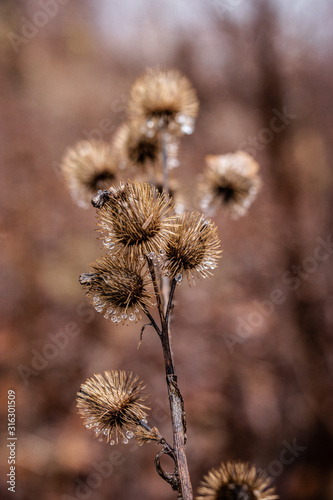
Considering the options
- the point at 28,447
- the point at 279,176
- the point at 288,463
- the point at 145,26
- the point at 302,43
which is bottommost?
the point at 288,463

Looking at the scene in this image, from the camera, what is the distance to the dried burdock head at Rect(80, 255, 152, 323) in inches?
26.4

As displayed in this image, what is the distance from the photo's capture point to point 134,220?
65 cm

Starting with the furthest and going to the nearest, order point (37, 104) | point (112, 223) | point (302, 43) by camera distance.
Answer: point (302, 43), point (37, 104), point (112, 223)

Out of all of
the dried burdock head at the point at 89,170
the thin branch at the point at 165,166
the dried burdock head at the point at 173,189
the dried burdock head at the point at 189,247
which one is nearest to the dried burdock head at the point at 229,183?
the dried burdock head at the point at 173,189

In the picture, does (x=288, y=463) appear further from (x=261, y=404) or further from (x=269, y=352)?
(x=269, y=352)

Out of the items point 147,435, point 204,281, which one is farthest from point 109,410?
point 204,281

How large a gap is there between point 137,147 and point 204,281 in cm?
122

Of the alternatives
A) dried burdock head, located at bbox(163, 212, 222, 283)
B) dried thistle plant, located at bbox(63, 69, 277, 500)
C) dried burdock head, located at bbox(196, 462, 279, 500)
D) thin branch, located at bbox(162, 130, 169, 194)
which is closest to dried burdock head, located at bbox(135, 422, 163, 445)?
dried thistle plant, located at bbox(63, 69, 277, 500)

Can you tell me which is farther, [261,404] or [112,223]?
[261,404]

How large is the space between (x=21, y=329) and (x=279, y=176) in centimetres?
174

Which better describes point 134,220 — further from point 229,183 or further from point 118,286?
point 229,183

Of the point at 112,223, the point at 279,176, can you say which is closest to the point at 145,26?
the point at 279,176

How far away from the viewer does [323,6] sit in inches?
96.6

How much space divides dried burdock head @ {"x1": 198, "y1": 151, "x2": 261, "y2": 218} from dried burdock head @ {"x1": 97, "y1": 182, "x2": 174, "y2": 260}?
1.49 ft
